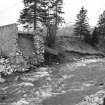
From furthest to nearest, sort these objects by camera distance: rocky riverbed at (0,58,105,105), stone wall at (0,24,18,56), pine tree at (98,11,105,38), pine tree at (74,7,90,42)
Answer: pine tree at (98,11,105,38), pine tree at (74,7,90,42), stone wall at (0,24,18,56), rocky riverbed at (0,58,105,105)

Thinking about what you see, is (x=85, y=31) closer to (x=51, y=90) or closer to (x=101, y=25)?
(x=101, y=25)

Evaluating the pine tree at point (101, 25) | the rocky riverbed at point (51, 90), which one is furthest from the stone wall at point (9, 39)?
the pine tree at point (101, 25)

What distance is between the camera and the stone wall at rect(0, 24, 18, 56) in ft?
62.4

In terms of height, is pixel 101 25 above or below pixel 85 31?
above

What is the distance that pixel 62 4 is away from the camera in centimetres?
3172

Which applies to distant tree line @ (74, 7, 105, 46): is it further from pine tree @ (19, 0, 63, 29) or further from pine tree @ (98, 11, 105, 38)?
pine tree @ (19, 0, 63, 29)

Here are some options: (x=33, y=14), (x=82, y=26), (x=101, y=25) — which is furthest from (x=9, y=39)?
(x=101, y=25)

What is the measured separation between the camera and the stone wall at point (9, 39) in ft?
62.4

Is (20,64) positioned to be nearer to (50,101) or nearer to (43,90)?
(43,90)

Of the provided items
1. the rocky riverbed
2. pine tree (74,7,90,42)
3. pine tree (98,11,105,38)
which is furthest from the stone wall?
pine tree (98,11,105,38)

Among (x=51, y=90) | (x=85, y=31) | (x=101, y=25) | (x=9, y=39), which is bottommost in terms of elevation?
(x=51, y=90)

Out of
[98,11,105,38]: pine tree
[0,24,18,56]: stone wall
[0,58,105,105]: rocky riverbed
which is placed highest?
[98,11,105,38]: pine tree

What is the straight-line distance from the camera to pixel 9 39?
19141 millimetres

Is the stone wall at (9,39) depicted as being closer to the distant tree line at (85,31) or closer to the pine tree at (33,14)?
the pine tree at (33,14)
